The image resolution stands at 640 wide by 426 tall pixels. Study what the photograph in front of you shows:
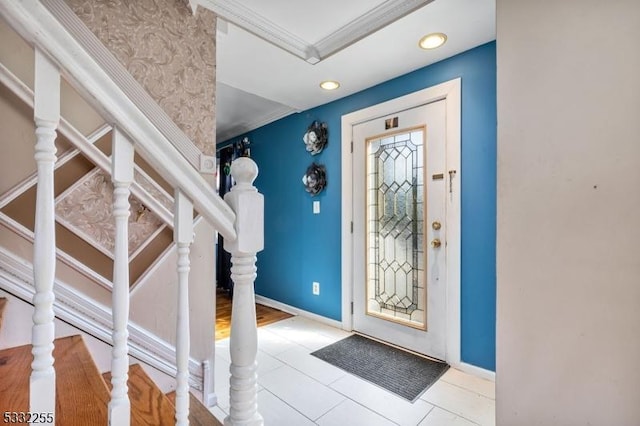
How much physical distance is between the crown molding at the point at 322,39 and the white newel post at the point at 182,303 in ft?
4.71

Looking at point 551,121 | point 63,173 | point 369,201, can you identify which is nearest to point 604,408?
point 551,121

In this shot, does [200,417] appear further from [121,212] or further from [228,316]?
[228,316]

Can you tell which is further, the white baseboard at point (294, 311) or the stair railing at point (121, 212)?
the white baseboard at point (294, 311)

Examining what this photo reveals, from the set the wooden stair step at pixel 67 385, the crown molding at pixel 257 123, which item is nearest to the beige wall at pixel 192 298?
the wooden stair step at pixel 67 385

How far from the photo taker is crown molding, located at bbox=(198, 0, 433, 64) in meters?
1.65

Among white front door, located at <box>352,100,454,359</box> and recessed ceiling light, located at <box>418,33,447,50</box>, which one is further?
white front door, located at <box>352,100,454,359</box>

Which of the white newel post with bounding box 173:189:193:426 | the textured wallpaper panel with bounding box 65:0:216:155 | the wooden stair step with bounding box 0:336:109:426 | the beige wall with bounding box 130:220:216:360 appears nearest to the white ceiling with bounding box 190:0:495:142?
the textured wallpaper panel with bounding box 65:0:216:155

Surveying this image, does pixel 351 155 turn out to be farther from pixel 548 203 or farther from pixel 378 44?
pixel 548 203

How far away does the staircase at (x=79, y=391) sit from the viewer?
791 millimetres

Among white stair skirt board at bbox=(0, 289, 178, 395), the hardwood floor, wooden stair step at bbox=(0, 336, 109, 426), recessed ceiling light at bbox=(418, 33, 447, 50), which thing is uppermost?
recessed ceiling light at bbox=(418, 33, 447, 50)

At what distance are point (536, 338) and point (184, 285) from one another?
1270 mm

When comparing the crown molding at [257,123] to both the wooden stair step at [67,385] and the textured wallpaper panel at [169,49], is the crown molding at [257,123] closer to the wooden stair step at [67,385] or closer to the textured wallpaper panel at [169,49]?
the textured wallpaper panel at [169,49]

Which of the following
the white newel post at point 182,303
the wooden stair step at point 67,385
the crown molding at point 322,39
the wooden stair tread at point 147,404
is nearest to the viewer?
the white newel post at point 182,303

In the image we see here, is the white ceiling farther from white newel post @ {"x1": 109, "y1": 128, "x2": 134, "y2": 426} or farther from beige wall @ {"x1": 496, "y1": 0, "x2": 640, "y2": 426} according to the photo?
white newel post @ {"x1": 109, "y1": 128, "x2": 134, "y2": 426}
